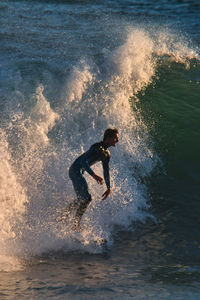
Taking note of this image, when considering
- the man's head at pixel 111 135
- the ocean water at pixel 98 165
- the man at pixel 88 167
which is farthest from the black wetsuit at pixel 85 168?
the ocean water at pixel 98 165

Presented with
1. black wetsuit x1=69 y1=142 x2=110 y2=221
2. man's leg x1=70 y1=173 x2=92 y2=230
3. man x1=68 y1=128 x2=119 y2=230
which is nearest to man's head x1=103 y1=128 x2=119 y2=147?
man x1=68 y1=128 x2=119 y2=230

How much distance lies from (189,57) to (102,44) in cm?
376

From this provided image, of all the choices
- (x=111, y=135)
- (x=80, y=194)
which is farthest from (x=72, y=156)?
(x=111, y=135)

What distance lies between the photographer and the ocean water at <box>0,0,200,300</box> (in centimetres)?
520

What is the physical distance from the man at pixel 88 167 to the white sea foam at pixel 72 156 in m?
Answer: 0.51

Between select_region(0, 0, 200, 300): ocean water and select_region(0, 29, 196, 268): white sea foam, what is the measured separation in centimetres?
3

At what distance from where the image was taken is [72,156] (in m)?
8.70

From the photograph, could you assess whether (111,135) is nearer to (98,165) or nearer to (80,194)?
(80,194)

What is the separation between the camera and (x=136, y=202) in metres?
7.70

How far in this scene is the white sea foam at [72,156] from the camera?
6.50 meters

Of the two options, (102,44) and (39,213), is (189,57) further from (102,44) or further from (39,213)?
(39,213)

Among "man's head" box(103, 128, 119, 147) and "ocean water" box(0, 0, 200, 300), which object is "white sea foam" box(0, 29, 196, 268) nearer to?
"ocean water" box(0, 0, 200, 300)

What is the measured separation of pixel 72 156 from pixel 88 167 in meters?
2.79

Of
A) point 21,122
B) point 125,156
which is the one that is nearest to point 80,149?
point 125,156
